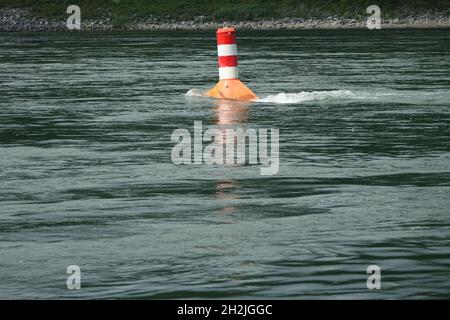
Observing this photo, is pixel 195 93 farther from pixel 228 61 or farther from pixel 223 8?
pixel 223 8

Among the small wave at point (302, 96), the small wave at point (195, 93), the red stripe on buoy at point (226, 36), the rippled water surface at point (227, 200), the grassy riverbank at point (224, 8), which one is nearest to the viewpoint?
the rippled water surface at point (227, 200)

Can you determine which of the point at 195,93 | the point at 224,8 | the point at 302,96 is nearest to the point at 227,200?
the point at 302,96

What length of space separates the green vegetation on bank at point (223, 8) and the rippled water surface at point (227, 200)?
208 feet

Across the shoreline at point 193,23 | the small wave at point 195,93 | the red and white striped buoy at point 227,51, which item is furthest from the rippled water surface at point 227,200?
the shoreline at point 193,23

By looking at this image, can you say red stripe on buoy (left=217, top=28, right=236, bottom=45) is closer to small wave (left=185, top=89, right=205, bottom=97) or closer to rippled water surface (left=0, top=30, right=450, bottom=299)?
rippled water surface (left=0, top=30, right=450, bottom=299)

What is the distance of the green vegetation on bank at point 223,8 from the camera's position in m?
80.7

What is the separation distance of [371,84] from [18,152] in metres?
9.27

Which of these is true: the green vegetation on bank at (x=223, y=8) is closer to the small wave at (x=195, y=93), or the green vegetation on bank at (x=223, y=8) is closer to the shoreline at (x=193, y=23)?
the shoreline at (x=193, y=23)

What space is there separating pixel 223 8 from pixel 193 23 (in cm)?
378

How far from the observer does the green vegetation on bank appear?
80731 mm

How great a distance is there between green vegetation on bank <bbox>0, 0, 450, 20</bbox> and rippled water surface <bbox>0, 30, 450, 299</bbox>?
6340 centimetres

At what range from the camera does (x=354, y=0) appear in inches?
3349

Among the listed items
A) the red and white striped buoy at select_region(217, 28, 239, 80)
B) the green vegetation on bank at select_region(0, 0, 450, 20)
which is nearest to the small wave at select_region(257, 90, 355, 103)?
the red and white striped buoy at select_region(217, 28, 239, 80)
